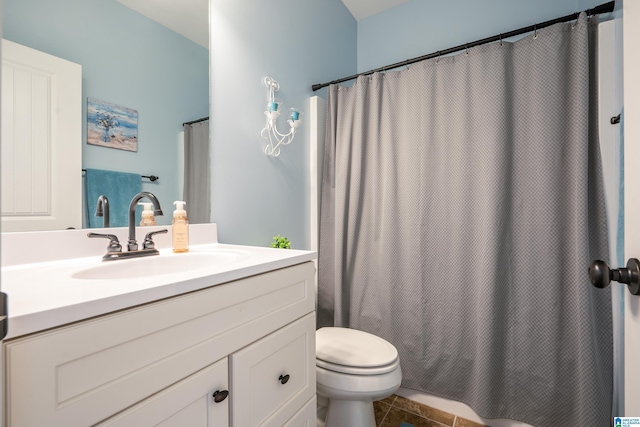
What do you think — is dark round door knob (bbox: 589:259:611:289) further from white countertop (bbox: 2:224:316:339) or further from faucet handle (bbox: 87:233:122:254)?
faucet handle (bbox: 87:233:122:254)

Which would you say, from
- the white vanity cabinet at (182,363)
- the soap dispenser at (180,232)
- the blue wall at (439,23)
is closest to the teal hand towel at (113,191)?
the soap dispenser at (180,232)

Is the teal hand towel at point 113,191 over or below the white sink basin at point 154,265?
over

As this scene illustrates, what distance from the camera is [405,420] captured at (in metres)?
1.61

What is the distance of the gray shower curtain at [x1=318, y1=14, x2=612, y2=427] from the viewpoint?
131 centimetres

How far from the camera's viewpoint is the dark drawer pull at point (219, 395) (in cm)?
71

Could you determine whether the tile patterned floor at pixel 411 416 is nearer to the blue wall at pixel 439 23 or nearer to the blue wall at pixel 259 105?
the blue wall at pixel 259 105

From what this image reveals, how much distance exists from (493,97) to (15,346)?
1836 millimetres

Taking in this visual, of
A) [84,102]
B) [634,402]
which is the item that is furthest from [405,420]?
[84,102]

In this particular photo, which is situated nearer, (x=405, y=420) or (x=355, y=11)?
(x=405, y=420)

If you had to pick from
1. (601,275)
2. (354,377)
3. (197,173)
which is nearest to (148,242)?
(197,173)

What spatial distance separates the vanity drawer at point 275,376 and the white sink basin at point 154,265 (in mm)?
266

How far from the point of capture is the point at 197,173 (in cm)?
127

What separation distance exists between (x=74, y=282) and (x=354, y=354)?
104 cm

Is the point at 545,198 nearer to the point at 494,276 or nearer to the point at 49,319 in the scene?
the point at 494,276
